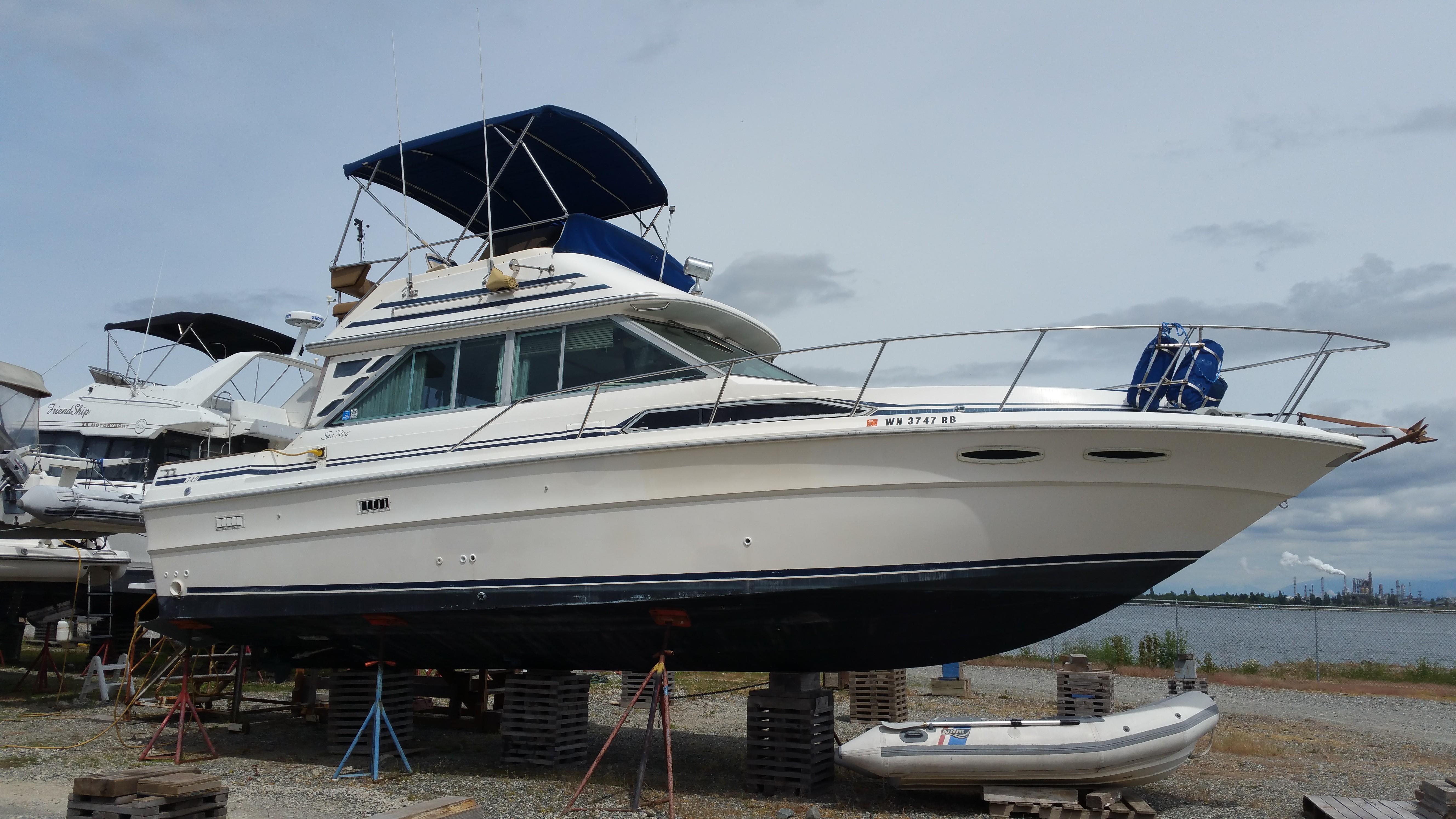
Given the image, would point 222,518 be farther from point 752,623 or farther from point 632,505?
point 752,623

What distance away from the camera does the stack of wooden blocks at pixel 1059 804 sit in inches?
240

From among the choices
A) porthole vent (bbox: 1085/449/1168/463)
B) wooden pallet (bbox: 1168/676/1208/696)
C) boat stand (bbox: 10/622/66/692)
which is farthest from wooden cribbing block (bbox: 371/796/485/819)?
boat stand (bbox: 10/622/66/692)

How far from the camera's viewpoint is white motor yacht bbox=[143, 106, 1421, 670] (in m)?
5.84

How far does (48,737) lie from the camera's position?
930 cm

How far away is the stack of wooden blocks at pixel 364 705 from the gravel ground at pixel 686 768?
0.87 ft

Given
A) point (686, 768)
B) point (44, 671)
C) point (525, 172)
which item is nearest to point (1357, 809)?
point (686, 768)

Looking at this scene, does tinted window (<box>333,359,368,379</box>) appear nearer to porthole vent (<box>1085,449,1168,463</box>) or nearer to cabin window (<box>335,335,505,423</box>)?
cabin window (<box>335,335,505,423</box>)

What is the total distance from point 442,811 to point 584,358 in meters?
3.42

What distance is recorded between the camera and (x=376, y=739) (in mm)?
7473

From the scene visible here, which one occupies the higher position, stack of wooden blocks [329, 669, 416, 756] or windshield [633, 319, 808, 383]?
windshield [633, 319, 808, 383]

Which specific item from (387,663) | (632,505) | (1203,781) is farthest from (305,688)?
(1203,781)

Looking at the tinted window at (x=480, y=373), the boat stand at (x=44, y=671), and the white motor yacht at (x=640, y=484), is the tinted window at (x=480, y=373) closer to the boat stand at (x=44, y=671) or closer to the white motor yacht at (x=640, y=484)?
the white motor yacht at (x=640, y=484)

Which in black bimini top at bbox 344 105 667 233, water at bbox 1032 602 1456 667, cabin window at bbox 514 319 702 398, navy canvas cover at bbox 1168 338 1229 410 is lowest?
water at bbox 1032 602 1456 667

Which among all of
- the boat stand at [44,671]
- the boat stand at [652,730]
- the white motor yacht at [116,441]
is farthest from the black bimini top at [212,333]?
the boat stand at [652,730]
